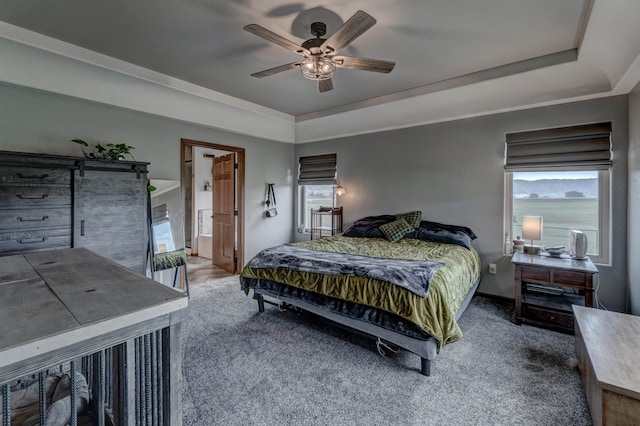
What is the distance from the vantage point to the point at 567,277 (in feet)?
8.85

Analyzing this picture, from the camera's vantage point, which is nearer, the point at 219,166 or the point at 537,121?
the point at 537,121

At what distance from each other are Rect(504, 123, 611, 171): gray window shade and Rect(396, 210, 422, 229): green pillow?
124 cm

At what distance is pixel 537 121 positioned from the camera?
3426 mm

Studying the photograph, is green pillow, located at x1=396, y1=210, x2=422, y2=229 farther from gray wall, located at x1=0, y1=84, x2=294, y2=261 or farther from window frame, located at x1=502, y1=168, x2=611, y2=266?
gray wall, located at x1=0, y1=84, x2=294, y2=261

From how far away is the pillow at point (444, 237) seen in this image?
3.54 metres

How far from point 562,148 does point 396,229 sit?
2101mm

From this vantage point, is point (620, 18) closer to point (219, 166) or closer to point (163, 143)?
point (163, 143)

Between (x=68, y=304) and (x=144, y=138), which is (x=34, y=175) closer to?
(x=144, y=138)

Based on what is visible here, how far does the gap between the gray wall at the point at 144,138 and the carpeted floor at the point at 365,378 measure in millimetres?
2308

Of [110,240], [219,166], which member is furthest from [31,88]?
[219,166]

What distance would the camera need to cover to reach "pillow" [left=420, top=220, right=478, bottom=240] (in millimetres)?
3789

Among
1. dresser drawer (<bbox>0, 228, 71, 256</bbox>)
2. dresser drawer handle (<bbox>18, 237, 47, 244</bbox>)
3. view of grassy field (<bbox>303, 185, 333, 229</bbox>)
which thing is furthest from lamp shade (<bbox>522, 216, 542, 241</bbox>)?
dresser drawer handle (<bbox>18, 237, 47, 244</bbox>)

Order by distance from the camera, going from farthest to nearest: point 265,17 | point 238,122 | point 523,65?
point 238,122, point 523,65, point 265,17

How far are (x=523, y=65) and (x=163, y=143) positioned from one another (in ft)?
A: 14.7
